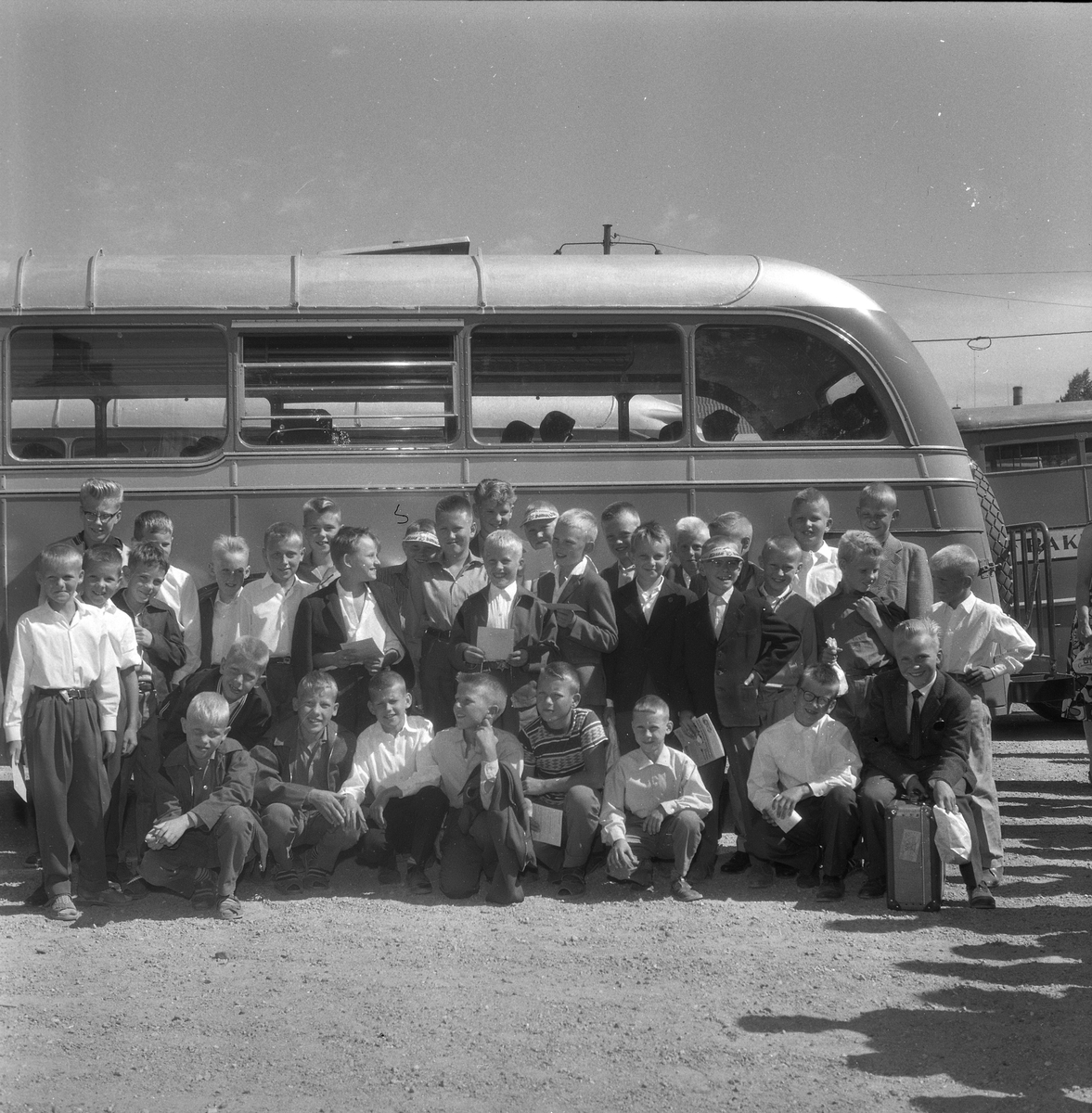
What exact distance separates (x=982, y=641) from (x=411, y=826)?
284 cm

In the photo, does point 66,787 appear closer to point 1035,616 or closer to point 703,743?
point 703,743

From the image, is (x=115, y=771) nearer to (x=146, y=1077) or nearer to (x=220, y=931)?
(x=220, y=931)

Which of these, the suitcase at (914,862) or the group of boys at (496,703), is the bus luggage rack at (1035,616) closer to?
the group of boys at (496,703)

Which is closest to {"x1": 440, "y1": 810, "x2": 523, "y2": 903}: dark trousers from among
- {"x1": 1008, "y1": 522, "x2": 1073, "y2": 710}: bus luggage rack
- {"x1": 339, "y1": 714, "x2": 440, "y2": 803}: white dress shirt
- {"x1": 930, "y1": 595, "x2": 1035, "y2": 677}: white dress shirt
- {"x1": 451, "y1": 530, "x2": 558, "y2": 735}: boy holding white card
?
{"x1": 339, "y1": 714, "x2": 440, "y2": 803}: white dress shirt

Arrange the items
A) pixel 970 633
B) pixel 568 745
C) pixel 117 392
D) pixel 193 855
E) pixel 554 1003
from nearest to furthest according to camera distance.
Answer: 1. pixel 554 1003
2. pixel 193 855
3. pixel 568 745
4. pixel 970 633
5. pixel 117 392

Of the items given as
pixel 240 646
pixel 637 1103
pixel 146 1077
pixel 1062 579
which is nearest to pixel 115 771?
pixel 240 646

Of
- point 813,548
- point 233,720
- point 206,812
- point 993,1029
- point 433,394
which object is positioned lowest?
point 993,1029

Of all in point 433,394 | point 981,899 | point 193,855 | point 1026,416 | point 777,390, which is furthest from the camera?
point 1026,416

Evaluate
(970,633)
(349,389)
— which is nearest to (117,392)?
(349,389)

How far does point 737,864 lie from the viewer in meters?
5.84

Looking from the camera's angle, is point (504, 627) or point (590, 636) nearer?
point (590, 636)

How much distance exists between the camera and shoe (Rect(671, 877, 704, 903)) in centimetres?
539

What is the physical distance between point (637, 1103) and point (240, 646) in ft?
9.85

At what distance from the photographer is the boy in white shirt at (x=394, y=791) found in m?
5.60
